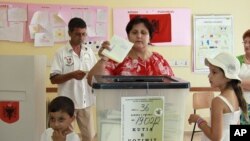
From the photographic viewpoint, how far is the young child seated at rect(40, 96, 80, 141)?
1.69 meters

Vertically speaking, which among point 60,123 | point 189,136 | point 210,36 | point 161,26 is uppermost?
point 161,26

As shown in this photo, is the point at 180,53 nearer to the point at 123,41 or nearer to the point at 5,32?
the point at 5,32

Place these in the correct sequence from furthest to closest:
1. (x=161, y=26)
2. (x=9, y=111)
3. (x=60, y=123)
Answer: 1. (x=161, y=26)
2. (x=9, y=111)
3. (x=60, y=123)

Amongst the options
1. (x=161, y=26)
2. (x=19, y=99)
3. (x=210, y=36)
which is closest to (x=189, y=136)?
(x=210, y=36)

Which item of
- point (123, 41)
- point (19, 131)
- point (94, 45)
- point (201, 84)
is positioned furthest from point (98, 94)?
point (201, 84)

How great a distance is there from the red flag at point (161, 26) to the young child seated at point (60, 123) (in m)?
2.12

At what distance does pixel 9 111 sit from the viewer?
2107mm

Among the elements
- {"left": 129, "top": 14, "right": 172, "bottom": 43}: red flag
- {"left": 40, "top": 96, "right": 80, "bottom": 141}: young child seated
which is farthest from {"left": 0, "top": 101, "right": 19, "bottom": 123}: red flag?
{"left": 129, "top": 14, "right": 172, "bottom": 43}: red flag

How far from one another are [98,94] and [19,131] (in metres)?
1.21

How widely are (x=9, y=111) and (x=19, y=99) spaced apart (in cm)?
9

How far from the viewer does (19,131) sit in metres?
2.13

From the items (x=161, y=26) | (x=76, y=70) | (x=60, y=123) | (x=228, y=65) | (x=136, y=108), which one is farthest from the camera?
(x=161, y=26)

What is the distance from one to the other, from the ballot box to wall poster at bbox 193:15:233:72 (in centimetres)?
292

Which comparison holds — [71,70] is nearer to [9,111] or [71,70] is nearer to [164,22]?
[9,111]
